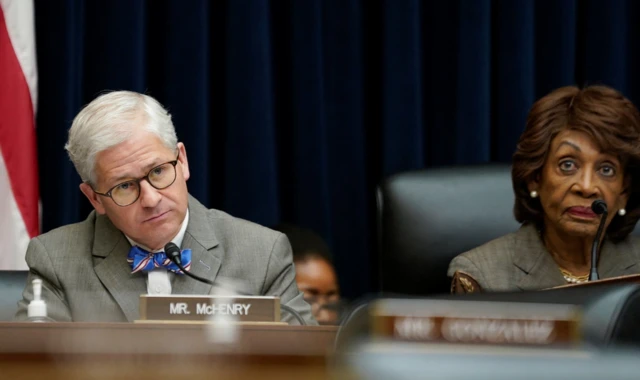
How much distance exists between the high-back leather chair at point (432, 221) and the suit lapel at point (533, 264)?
3.9 inches

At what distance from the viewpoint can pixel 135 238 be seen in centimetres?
216

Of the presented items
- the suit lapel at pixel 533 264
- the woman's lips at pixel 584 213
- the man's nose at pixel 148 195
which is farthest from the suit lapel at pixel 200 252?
the woman's lips at pixel 584 213

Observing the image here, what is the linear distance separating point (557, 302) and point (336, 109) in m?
2.49

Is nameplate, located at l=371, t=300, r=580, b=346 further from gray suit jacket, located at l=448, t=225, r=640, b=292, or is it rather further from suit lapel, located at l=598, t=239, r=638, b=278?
suit lapel, located at l=598, t=239, r=638, b=278

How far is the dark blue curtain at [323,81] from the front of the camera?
3.08 meters

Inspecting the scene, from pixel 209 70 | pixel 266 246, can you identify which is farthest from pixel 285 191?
pixel 266 246

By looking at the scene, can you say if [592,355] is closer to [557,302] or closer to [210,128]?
[557,302]

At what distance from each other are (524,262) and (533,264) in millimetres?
22

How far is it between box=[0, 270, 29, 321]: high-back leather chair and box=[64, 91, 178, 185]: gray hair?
283mm

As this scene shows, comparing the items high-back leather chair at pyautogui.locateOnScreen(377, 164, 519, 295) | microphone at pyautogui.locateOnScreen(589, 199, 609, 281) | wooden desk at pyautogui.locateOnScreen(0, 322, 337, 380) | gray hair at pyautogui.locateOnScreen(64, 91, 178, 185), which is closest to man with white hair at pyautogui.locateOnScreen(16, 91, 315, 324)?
gray hair at pyautogui.locateOnScreen(64, 91, 178, 185)

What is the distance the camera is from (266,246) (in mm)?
2219

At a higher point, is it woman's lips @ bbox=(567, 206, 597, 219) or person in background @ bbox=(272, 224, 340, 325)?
woman's lips @ bbox=(567, 206, 597, 219)

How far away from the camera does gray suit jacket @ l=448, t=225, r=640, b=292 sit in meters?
2.37

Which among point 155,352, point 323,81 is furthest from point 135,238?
point 155,352
